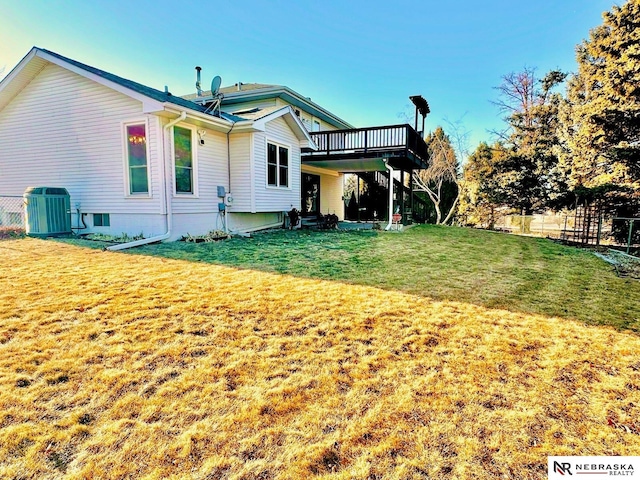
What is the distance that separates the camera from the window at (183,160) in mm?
8703

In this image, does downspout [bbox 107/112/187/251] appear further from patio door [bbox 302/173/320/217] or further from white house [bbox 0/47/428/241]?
patio door [bbox 302/173/320/217]

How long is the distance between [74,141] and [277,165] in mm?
5764

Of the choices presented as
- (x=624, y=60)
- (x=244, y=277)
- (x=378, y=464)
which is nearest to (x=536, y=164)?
(x=624, y=60)

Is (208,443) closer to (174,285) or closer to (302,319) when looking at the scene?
(302,319)

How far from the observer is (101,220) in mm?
9109

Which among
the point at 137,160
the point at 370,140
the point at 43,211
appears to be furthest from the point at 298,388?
the point at 370,140

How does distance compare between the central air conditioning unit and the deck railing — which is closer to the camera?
the central air conditioning unit

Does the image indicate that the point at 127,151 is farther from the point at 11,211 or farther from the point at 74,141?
the point at 11,211

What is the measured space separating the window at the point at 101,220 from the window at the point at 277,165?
4733mm

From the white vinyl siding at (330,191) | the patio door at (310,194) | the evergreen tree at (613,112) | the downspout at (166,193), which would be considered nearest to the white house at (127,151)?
the downspout at (166,193)

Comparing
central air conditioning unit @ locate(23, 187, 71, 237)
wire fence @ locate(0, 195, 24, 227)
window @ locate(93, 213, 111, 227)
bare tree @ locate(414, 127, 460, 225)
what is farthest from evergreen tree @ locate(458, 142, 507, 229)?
wire fence @ locate(0, 195, 24, 227)

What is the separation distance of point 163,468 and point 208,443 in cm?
23

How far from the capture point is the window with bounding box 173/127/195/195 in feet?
28.6

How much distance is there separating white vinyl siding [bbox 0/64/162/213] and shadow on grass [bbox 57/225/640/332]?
1.89m
